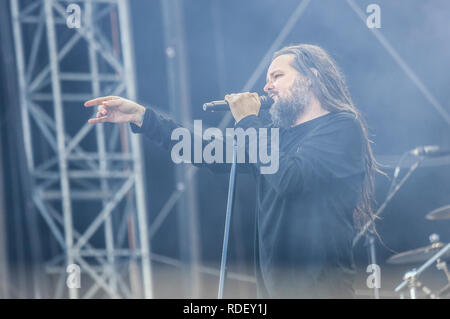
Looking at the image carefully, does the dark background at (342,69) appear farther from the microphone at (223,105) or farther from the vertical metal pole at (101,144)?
the microphone at (223,105)

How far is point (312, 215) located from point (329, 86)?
18.4 inches

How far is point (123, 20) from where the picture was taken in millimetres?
3770

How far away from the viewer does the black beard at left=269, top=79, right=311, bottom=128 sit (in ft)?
5.93

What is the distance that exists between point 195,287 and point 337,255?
2.19m

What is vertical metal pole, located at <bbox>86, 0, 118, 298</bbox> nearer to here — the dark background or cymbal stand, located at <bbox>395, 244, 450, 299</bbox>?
the dark background

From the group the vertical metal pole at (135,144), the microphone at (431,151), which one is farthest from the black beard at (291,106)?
the vertical metal pole at (135,144)

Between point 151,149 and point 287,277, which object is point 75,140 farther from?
point 287,277

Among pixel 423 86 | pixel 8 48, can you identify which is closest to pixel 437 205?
pixel 423 86

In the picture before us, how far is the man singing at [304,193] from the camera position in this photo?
Result: 166 cm

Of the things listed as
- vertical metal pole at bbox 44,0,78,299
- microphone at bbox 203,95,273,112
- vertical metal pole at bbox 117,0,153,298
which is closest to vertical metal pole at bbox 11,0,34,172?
vertical metal pole at bbox 44,0,78,299

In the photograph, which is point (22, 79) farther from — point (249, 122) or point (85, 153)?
point (249, 122)

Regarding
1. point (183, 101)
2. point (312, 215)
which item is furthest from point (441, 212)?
point (183, 101)

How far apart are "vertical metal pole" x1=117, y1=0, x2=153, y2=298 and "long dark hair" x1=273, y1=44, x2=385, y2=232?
1.99m

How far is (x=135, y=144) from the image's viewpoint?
3.83 m
